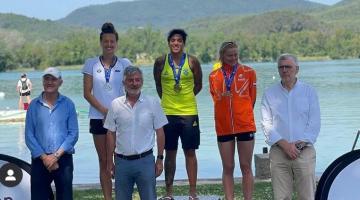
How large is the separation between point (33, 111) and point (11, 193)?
2.35ft

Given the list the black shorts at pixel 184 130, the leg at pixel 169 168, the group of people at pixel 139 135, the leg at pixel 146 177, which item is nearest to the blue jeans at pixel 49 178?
the group of people at pixel 139 135

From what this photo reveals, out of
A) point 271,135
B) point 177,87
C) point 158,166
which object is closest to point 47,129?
point 158,166

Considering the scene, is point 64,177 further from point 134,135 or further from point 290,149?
point 290,149

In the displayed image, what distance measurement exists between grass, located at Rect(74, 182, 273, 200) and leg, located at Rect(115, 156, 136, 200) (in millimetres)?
1872

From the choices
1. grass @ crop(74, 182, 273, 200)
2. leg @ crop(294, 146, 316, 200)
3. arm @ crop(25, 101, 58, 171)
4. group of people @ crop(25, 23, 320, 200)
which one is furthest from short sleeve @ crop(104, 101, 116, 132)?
grass @ crop(74, 182, 273, 200)

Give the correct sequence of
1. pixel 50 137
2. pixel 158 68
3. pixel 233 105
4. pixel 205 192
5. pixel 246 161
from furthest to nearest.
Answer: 1. pixel 205 192
2. pixel 158 68
3. pixel 246 161
4. pixel 233 105
5. pixel 50 137

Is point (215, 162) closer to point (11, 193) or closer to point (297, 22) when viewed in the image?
point (11, 193)

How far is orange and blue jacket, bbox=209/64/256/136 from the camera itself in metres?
7.11

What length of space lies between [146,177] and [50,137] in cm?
83

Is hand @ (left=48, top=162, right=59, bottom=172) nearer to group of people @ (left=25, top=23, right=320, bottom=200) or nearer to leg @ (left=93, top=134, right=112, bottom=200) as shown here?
group of people @ (left=25, top=23, right=320, bottom=200)

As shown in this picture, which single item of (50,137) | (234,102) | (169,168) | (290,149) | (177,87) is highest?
(177,87)

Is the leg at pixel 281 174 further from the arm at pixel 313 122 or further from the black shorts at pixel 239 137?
the black shorts at pixel 239 137

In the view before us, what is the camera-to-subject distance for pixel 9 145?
17.7 meters

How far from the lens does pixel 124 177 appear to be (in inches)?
253
